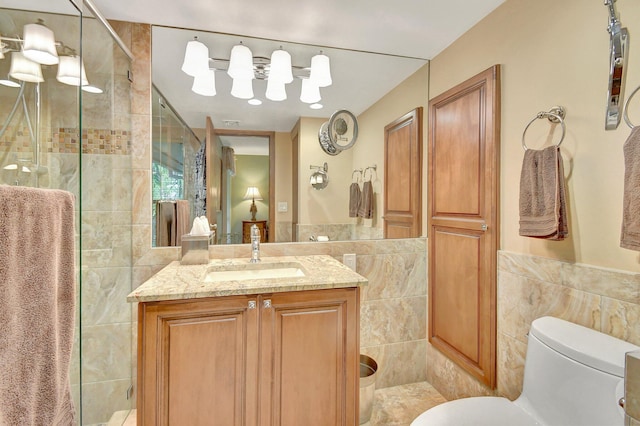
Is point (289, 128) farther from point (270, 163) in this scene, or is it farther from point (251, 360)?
point (251, 360)

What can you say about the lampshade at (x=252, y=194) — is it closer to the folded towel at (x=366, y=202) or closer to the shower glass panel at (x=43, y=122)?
the folded towel at (x=366, y=202)

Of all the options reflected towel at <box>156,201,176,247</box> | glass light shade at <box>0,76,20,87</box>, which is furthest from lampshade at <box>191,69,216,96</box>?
glass light shade at <box>0,76,20,87</box>

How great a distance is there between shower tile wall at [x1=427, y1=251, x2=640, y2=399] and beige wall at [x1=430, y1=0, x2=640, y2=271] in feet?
0.18

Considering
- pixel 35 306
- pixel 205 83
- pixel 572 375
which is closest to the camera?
pixel 35 306

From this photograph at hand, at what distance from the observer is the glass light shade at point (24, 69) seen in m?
1.24

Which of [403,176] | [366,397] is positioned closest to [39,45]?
[403,176]

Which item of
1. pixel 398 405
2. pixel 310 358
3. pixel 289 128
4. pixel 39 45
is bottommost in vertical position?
pixel 398 405

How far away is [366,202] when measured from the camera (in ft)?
7.07

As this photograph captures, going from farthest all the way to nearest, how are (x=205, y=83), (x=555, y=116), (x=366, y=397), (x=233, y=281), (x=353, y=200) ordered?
(x=353, y=200) → (x=205, y=83) → (x=366, y=397) → (x=233, y=281) → (x=555, y=116)

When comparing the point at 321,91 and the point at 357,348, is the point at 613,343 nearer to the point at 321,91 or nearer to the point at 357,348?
the point at 357,348

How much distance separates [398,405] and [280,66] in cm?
228

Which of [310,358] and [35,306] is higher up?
[35,306]

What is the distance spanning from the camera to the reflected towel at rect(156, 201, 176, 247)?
182cm

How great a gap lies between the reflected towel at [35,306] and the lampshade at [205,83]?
1095mm
